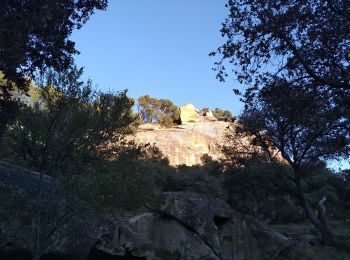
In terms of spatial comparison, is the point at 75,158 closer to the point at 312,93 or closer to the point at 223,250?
the point at 312,93

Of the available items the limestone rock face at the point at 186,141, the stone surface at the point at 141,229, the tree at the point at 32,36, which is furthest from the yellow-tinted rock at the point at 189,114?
the tree at the point at 32,36

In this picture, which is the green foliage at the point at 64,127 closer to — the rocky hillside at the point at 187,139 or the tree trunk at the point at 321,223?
the tree trunk at the point at 321,223

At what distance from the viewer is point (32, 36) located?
8.51 metres

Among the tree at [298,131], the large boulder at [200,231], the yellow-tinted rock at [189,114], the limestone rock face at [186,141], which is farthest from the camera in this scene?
the yellow-tinted rock at [189,114]

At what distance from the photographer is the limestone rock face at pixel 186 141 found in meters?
76.6

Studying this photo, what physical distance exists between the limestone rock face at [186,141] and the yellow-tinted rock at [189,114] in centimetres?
362

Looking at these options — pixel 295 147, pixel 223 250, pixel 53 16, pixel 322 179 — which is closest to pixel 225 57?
pixel 53 16

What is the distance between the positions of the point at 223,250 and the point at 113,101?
9751 mm

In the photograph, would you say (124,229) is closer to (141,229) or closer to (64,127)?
(141,229)

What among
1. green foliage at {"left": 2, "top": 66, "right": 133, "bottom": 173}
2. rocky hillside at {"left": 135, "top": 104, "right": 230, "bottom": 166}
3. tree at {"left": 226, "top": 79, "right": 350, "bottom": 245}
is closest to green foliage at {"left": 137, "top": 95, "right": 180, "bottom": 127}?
rocky hillside at {"left": 135, "top": 104, "right": 230, "bottom": 166}

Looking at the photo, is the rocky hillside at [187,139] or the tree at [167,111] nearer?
the rocky hillside at [187,139]

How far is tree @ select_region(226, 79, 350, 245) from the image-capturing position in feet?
36.4

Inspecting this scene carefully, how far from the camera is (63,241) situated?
41.0ft

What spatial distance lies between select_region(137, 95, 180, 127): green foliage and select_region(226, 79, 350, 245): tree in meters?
69.8
